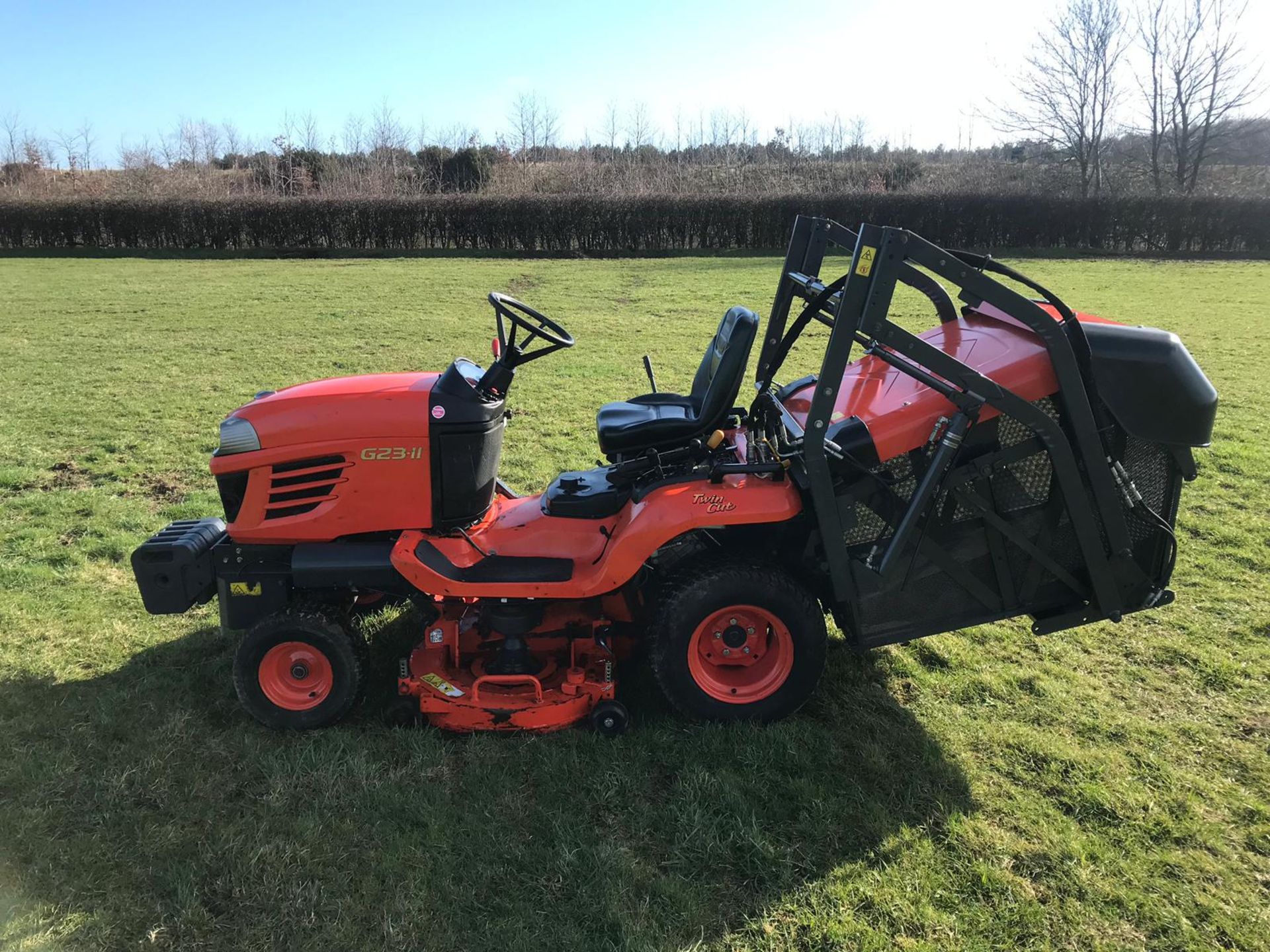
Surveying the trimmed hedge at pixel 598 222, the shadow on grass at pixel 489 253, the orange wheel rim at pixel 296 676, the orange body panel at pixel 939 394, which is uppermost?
the trimmed hedge at pixel 598 222

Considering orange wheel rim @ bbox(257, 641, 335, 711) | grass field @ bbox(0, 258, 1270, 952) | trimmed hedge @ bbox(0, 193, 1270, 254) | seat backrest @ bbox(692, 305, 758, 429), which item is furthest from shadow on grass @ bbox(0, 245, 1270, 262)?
orange wheel rim @ bbox(257, 641, 335, 711)

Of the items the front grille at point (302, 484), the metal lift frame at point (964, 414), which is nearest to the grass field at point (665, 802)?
the metal lift frame at point (964, 414)

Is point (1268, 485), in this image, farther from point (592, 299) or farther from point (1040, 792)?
point (592, 299)

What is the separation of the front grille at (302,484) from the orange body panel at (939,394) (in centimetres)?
187

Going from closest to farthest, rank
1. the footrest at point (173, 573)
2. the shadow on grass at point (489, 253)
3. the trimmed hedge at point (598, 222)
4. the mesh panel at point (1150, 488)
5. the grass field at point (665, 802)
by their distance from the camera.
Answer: the grass field at point (665, 802)
the mesh panel at point (1150, 488)
the footrest at point (173, 573)
the shadow on grass at point (489, 253)
the trimmed hedge at point (598, 222)

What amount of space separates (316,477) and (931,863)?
257cm

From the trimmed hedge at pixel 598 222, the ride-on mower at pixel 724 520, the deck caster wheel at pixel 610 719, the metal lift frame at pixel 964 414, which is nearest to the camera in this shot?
the metal lift frame at pixel 964 414

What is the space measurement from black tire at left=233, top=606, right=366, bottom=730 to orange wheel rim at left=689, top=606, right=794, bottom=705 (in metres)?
1.32

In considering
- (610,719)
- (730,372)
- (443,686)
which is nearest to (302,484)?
(443,686)

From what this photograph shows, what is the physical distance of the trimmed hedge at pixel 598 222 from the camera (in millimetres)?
24469

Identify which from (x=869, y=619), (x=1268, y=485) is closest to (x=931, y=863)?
(x=869, y=619)

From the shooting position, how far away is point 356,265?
68.2 ft

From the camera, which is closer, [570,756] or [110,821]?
[110,821]

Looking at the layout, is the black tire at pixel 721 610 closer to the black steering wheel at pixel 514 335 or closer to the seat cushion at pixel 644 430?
the seat cushion at pixel 644 430
